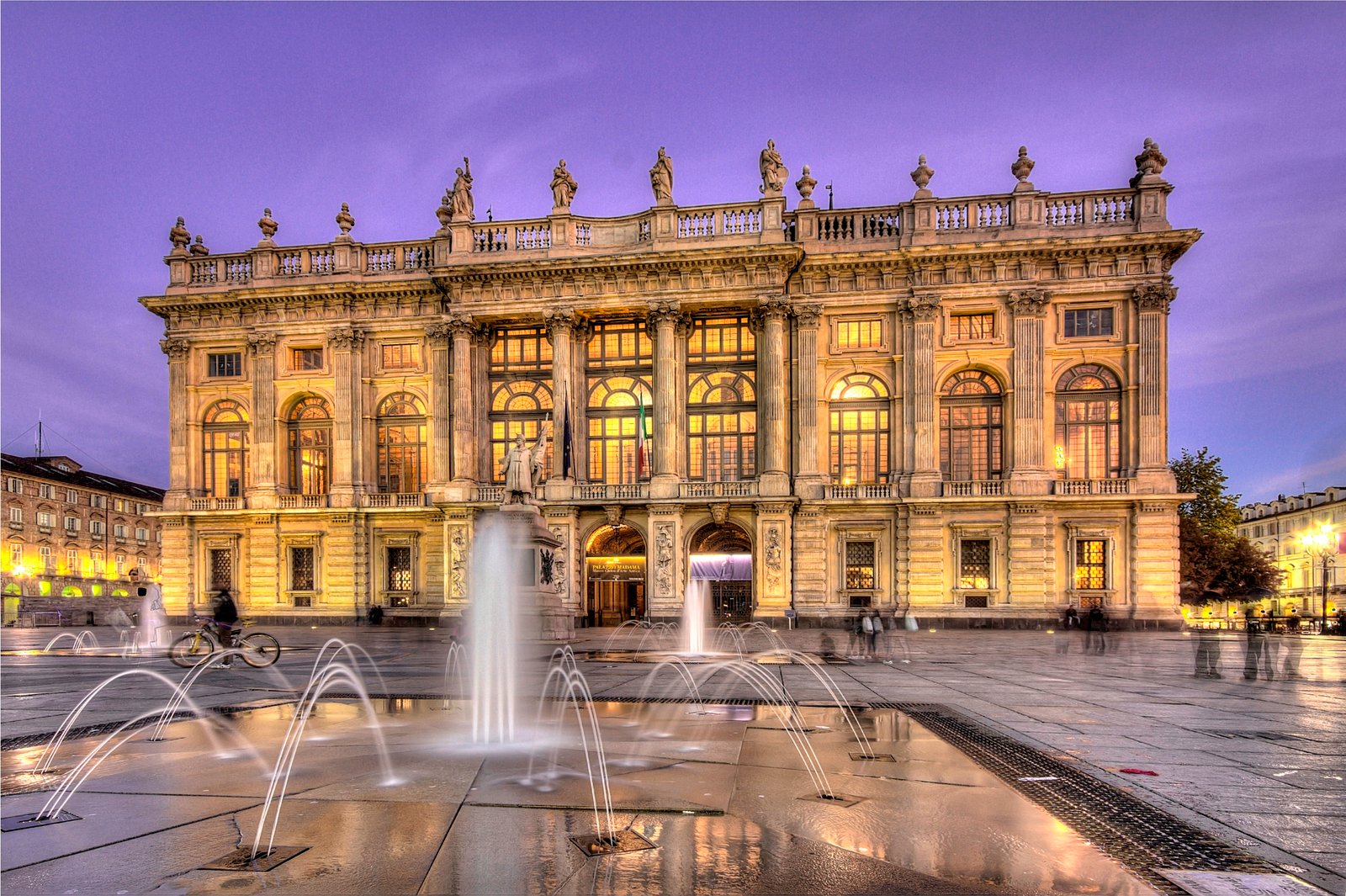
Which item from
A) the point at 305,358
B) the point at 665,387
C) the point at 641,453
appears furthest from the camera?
the point at 305,358

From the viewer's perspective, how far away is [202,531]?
43219 millimetres

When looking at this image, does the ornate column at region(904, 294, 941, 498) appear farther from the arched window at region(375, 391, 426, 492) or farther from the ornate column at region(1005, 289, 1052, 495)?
the arched window at region(375, 391, 426, 492)

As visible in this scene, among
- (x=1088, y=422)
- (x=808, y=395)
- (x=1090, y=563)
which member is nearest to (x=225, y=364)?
(x=808, y=395)

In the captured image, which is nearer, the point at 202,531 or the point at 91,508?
the point at 202,531

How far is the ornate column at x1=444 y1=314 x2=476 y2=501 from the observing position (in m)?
40.0

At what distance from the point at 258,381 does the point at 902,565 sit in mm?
34274

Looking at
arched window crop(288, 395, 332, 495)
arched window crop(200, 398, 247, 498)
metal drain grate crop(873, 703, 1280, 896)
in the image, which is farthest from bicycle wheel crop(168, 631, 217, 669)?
arched window crop(200, 398, 247, 498)

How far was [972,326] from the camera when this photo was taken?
3844 centimetres

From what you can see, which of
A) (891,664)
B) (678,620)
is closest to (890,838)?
(891,664)

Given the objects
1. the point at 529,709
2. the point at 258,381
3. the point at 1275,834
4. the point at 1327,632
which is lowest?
the point at 1327,632

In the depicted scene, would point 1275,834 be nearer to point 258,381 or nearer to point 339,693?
point 339,693

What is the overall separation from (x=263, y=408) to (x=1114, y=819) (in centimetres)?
4445

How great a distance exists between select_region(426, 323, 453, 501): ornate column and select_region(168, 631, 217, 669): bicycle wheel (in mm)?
21416

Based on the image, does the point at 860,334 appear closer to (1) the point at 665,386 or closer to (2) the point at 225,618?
(1) the point at 665,386
